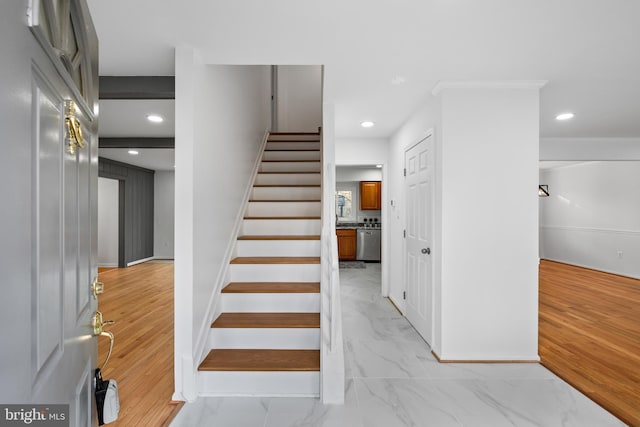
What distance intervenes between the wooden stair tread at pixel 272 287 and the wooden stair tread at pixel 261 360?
439 mm

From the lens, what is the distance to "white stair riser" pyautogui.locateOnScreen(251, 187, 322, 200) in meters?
3.70

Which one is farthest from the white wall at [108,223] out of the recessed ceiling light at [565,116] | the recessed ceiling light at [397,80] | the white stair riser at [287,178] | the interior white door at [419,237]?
the recessed ceiling light at [565,116]

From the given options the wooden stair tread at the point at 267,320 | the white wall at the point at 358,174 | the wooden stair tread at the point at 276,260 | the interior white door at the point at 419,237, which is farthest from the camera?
the white wall at the point at 358,174

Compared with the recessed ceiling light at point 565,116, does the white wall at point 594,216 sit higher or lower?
lower

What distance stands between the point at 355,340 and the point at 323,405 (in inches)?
43.8

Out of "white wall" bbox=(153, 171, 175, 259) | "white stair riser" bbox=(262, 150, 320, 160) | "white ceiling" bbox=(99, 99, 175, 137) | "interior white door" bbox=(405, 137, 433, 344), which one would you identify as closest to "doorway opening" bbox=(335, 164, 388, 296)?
"white stair riser" bbox=(262, 150, 320, 160)

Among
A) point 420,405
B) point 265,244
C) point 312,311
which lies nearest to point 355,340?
point 312,311

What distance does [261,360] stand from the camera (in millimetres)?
2139

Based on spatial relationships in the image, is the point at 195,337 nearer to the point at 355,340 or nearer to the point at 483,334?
the point at 355,340

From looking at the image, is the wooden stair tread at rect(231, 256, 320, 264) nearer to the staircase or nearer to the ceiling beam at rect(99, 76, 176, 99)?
the staircase

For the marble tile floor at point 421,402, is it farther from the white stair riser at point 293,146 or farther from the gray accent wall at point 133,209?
the gray accent wall at point 133,209

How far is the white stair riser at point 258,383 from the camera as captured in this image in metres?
2.07

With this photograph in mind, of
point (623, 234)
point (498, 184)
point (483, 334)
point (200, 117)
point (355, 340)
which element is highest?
point (200, 117)

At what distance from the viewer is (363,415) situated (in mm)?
1899
